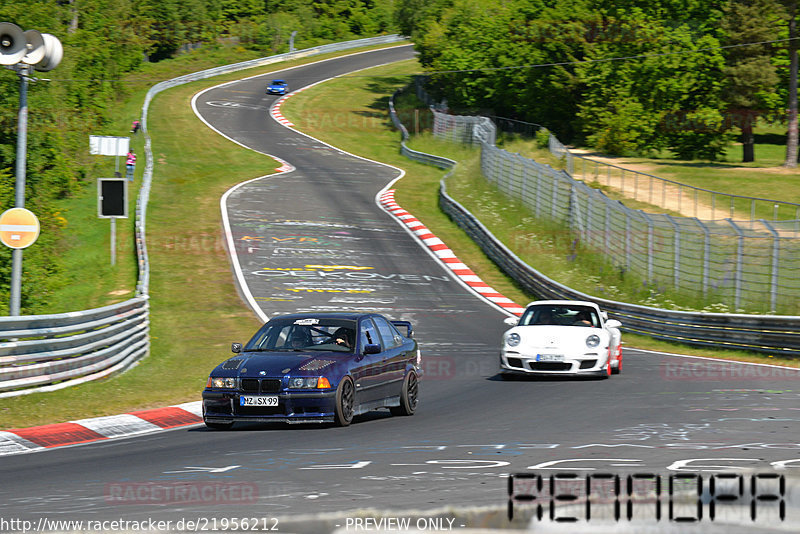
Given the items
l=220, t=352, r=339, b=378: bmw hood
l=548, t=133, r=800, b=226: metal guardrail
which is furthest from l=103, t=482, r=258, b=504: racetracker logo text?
l=548, t=133, r=800, b=226: metal guardrail

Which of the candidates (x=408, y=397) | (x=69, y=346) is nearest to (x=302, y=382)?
(x=408, y=397)

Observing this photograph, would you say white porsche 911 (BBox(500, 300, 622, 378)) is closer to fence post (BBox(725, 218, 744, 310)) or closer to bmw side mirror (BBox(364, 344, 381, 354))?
bmw side mirror (BBox(364, 344, 381, 354))

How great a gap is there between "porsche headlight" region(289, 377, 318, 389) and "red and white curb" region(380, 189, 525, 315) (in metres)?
17.0

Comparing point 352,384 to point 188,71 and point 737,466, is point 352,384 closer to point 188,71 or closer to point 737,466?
point 737,466

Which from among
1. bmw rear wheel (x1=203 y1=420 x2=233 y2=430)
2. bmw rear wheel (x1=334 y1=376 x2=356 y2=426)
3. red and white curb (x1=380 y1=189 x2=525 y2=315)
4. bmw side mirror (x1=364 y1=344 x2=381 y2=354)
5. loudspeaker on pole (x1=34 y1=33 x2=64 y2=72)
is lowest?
red and white curb (x1=380 y1=189 x2=525 y2=315)

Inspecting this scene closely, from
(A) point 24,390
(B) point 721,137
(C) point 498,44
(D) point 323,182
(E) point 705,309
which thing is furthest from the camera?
(C) point 498,44

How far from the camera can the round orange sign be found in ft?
48.9

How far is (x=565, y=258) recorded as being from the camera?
33.2 metres

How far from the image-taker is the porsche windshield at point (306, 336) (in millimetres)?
12656

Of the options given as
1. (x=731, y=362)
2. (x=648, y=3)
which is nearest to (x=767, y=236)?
(x=731, y=362)

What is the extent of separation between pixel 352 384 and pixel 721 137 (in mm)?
56009

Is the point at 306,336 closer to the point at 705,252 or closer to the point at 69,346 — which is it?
the point at 69,346

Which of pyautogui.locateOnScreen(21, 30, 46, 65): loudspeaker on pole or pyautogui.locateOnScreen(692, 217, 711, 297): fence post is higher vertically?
pyautogui.locateOnScreen(21, 30, 46, 65): loudspeaker on pole

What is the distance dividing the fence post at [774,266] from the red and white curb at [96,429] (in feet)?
41.6
